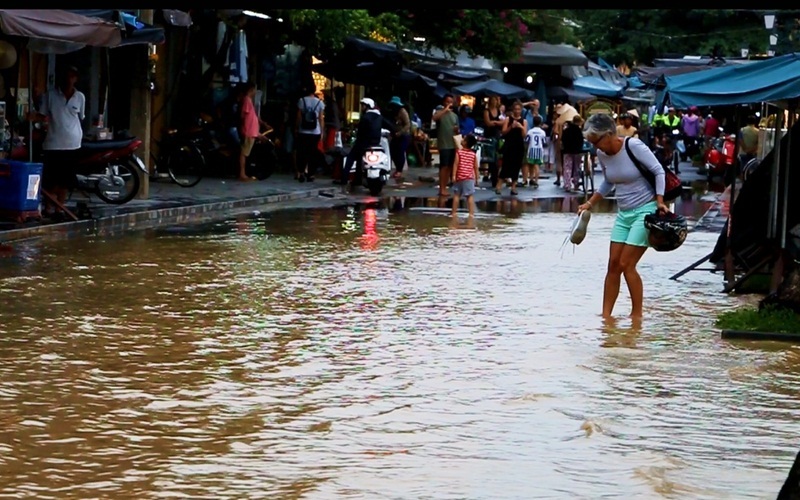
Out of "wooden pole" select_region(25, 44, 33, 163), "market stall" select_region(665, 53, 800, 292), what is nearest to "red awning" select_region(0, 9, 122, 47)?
"wooden pole" select_region(25, 44, 33, 163)

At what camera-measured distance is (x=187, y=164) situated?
26.4 metres

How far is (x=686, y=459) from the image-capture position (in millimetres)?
7480

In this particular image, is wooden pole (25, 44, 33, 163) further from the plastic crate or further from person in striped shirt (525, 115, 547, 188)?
person in striped shirt (525, 115, 547, 188)

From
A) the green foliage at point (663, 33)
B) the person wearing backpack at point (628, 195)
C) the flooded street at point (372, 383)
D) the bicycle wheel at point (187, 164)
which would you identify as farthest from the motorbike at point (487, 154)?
the green foliage at point (663, 33)

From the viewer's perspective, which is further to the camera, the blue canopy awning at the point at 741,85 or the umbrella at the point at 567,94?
the umbrella at the point at 567,94

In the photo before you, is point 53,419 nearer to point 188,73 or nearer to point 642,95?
point 188,73

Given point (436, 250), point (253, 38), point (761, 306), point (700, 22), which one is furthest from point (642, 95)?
point (761, 306)

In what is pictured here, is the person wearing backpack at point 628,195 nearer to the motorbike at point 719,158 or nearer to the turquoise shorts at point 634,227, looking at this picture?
the turquoise shorts at point 634,227

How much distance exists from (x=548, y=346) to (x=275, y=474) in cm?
412

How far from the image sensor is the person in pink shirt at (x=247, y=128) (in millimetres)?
28125

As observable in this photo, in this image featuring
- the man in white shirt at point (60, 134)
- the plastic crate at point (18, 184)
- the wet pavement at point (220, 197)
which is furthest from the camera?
the man in white shirt at point (60, 134)

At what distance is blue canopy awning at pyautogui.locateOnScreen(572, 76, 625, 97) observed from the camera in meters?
54.6

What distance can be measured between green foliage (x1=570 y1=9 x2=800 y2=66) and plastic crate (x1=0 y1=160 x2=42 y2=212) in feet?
144

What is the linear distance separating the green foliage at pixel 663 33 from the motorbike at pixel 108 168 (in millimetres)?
40369
